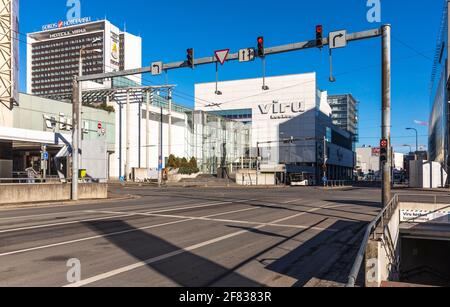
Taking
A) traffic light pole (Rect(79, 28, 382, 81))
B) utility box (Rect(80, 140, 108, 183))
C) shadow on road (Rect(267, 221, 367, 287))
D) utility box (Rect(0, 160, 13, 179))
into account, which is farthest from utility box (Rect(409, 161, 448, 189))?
utility box (Rect(0, 160, 13, 179))

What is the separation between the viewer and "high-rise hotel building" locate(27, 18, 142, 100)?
82.4m

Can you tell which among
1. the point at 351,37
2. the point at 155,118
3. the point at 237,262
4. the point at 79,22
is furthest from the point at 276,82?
→ the point at 237,262

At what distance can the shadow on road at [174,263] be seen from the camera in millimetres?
7506

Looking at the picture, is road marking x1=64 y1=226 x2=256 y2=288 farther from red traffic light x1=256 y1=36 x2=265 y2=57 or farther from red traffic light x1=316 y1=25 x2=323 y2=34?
red traffic light x1=316 y1=25 x2=323 y2=34

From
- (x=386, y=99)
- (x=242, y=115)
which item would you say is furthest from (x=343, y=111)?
(x=386, y=99)

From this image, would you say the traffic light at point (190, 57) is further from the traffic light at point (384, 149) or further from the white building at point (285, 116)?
the white building at point (285, 116)

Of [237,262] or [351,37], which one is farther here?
[351,37]

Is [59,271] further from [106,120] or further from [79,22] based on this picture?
[79,22]

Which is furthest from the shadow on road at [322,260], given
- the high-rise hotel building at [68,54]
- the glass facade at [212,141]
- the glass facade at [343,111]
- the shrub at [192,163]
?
the glass facade at [343,111]

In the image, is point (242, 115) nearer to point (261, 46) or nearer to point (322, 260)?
point (261, 46)

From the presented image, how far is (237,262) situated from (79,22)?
370 ft

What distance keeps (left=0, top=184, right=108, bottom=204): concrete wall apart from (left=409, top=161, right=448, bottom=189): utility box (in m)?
38.9

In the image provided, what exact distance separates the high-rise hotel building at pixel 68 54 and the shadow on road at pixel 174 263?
229 feet

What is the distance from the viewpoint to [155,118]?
86.1 metres
